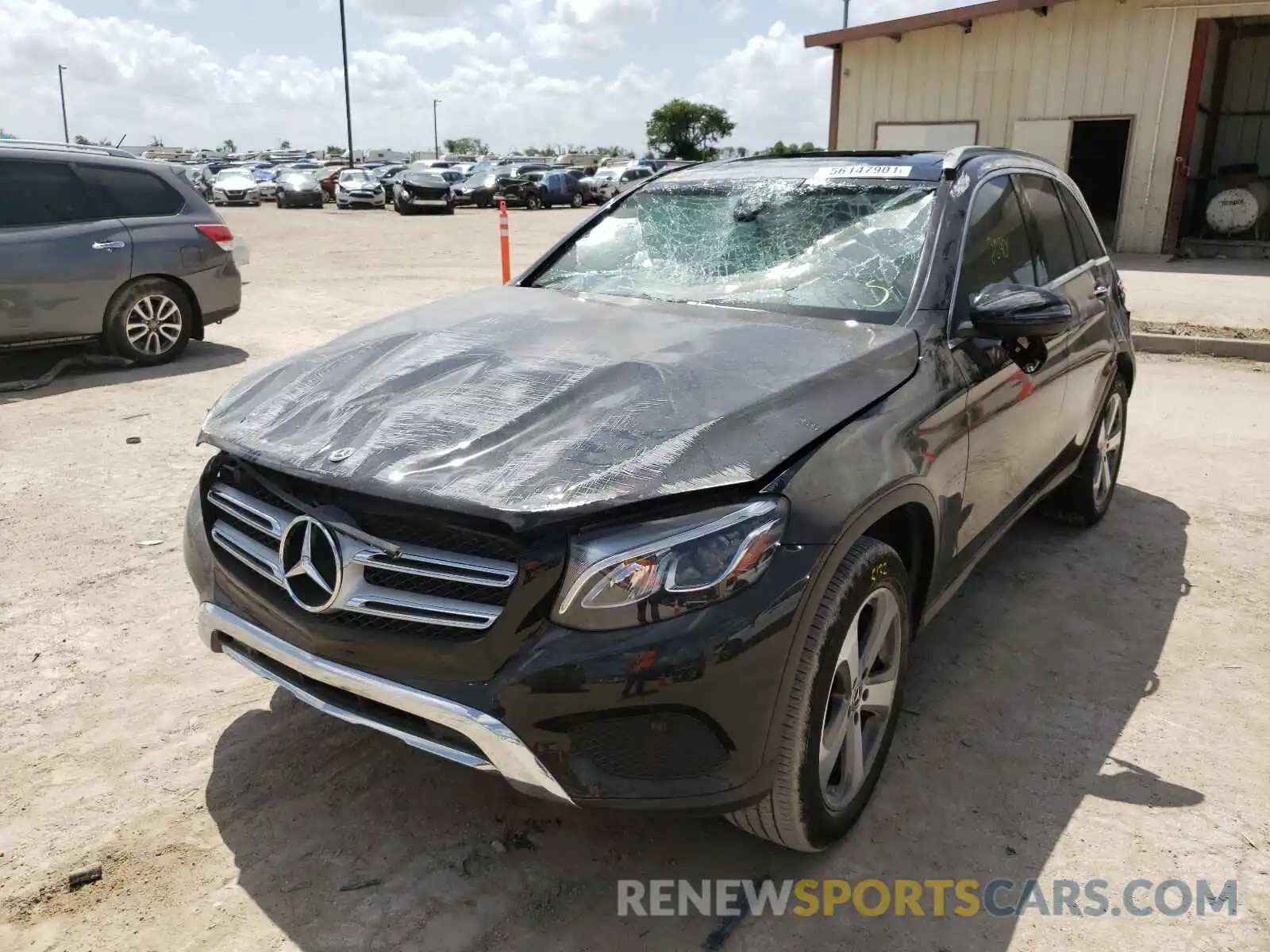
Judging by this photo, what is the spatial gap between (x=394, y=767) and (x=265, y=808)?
36 cm

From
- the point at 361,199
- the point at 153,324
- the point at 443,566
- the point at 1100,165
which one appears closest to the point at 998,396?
the point at 443,566

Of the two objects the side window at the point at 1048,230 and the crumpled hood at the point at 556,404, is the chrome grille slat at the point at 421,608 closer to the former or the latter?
the crumpled hood at the point at 556,404

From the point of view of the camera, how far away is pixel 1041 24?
58.9 feet

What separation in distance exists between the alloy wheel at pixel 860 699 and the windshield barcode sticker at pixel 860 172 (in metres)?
1.64

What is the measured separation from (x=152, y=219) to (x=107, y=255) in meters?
0.60

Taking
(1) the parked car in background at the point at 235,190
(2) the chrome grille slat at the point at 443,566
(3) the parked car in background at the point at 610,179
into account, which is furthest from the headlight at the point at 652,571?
(1) the parked car in background at the point at 235,190

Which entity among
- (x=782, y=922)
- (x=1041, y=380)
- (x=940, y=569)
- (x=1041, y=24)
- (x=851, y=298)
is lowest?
(x=782, y=922)

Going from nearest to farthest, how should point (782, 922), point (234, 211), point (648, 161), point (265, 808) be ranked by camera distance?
point (782, 922) < point (265, 808) < point (234, 211) < point (648, 161)

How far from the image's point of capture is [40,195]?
7.57 metres

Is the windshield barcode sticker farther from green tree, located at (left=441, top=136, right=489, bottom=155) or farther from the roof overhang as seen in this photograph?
green tree, located at (left=441, top=136, right=489, bottom=155)

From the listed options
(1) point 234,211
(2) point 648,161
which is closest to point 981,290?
(1) point 234,211

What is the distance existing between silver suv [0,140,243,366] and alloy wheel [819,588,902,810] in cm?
717

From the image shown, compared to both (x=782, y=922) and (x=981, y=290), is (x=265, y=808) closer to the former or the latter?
Result: (x=782, y=922)

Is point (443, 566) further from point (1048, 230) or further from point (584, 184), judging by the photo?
point (584, 184)
